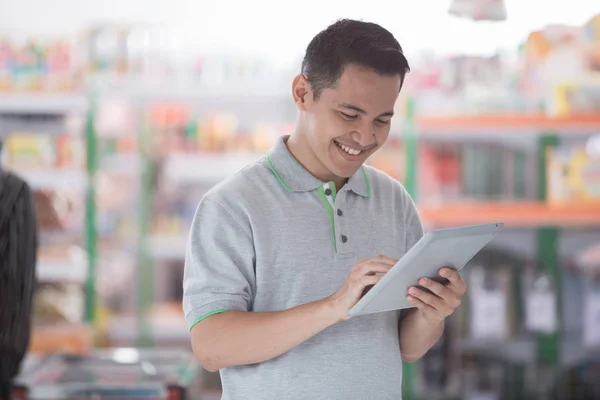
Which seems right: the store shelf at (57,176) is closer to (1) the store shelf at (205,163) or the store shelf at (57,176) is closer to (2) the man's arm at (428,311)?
(1) the store shelf at (205,163)

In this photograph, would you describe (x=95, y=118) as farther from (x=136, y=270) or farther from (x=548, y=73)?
(x=548, y=73)

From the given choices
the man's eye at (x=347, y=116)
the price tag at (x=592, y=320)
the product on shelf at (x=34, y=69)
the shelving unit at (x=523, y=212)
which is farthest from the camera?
the product on shelf at (x=34, y=69)

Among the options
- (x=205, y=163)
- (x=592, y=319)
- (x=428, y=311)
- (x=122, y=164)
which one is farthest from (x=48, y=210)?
(x=428, y=311)

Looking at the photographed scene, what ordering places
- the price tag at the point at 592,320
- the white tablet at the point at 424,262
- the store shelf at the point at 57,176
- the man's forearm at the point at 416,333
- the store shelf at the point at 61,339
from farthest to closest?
the store shelf at the point at 57,176
the price tag at the point at 592,320
the store shelf at the point at 61,339
the man's forearm at the point at 416,333
the white tablet at the point at 424,262

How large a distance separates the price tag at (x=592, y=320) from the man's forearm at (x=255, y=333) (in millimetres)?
3394

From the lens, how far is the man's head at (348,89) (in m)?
1.68

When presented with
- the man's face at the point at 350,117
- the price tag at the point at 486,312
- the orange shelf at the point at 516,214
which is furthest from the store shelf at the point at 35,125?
the man's face at the point at 350,117

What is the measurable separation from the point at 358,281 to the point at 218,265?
31 centimetres

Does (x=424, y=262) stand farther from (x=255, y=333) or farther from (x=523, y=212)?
(x=523, y=212)

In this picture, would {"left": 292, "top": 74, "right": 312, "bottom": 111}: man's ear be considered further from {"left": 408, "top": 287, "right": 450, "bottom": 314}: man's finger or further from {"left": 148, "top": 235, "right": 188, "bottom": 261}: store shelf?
{"left": 148, "top": 235, "right": 188, "bottom": 261}: store shelf

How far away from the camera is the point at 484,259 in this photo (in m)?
4.87

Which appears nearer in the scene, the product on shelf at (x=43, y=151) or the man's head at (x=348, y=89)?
the man's head at (x=348, y=89)

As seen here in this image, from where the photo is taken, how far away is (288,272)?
1695 millimetres

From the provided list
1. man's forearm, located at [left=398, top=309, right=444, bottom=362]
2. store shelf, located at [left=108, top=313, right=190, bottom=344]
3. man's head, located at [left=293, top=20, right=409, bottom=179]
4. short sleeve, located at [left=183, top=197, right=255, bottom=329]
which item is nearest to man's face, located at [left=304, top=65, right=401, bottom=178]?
man's head, located at [left=293, top=20, right=409, bottom=179]
